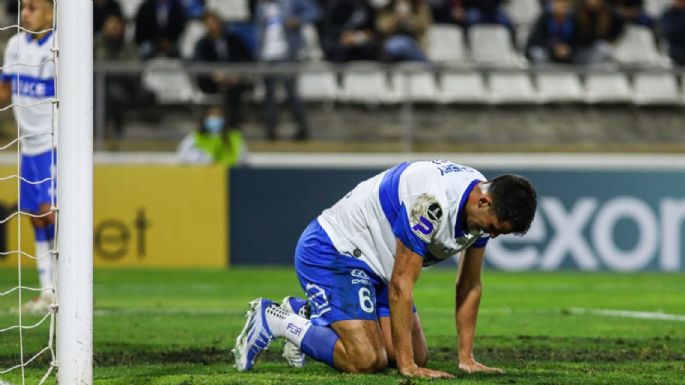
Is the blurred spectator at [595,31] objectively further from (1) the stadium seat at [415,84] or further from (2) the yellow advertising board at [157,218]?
(2) the yellow advertising board at [157,218]

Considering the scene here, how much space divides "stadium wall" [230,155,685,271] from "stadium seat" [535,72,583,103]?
3.33 feet

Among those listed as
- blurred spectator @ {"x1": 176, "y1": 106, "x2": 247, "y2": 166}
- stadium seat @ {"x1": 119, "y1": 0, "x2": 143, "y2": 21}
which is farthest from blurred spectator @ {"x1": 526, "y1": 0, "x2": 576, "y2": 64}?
stadium seat @ {"x1": 119, "y1": 0, "x2": 143, "y2": 21}

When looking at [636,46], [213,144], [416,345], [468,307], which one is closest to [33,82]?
[416,345]

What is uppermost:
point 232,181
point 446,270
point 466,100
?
point 466,100

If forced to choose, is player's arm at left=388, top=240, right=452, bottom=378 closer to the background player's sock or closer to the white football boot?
the background player's sock

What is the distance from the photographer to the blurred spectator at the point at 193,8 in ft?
67.8

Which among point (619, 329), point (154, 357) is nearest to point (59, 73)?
point (154, 357)

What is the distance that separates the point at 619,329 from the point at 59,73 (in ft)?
19.7

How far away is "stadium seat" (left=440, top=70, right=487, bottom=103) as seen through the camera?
1870cm

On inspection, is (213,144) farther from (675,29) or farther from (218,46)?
(675,29)

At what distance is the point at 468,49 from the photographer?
21.1 m

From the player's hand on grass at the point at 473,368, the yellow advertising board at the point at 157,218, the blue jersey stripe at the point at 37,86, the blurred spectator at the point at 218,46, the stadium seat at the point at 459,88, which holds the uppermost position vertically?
the blurred spectator at the point at 218,46

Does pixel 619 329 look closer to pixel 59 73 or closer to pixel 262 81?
pixel 59 73

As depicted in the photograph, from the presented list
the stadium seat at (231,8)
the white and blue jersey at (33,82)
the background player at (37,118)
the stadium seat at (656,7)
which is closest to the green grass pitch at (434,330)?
the background player at (37,118)
